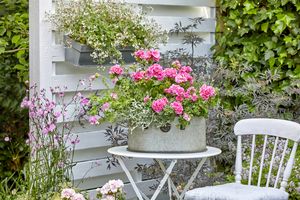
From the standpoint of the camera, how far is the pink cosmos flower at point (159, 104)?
326cm

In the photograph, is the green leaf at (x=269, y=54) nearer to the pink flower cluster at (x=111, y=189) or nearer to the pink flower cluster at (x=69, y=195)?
the pink flower cluster at (x=111, y=189)

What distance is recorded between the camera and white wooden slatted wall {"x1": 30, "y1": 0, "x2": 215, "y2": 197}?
372 centimetres

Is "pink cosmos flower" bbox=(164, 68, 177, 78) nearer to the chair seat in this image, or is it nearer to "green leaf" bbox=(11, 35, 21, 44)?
the chair seat

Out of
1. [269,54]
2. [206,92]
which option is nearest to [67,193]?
[206,92]

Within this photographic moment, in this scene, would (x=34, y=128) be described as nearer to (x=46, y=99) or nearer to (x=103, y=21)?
(x=46, y=99)

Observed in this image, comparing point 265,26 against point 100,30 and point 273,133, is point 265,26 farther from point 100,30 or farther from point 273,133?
point 100,30

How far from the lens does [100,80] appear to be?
4043 millimetres

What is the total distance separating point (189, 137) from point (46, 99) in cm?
82

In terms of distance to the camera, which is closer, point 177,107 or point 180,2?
point 177,107

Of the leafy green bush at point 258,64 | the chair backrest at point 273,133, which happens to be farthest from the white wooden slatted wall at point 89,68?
the chair backrest at point 273,133

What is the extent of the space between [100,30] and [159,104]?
2.27 feet

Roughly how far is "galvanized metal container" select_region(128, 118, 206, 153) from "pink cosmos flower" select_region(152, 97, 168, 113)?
0.13 metres

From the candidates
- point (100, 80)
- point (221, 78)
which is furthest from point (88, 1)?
point (221, 78)

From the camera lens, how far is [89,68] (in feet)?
13.0
